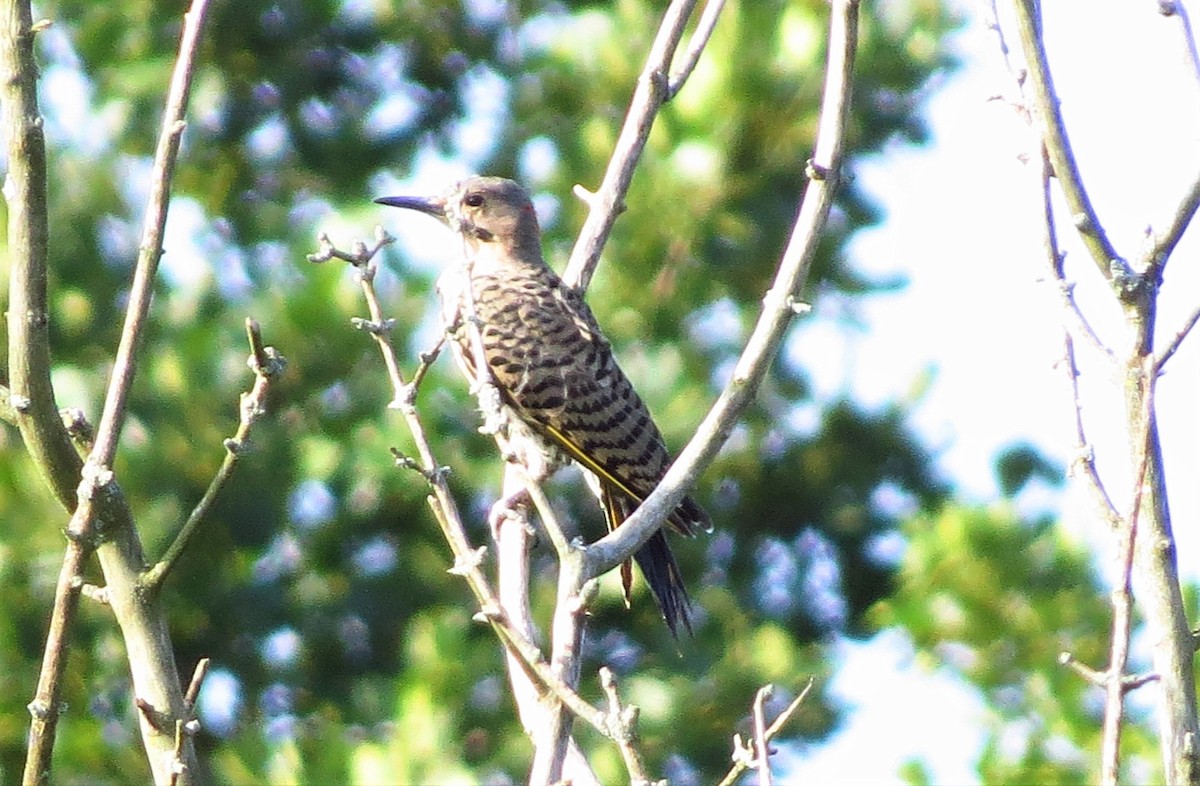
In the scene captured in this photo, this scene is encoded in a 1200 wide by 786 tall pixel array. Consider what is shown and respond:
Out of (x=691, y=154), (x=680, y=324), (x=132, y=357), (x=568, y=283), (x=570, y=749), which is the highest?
(x=691, y=154)

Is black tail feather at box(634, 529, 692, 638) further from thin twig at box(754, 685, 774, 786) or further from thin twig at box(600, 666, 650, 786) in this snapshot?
thin twig at box(600, 666, 650, 786)

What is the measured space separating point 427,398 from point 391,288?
478mm

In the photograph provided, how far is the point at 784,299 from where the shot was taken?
9.34 feet

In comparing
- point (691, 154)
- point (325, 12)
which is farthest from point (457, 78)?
point (691, 154)

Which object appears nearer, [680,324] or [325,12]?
[680,324]

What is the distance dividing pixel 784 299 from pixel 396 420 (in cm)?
470

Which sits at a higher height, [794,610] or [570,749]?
[794,610]

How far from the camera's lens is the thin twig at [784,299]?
2.84 meters

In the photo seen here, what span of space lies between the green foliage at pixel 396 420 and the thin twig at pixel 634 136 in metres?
2.55

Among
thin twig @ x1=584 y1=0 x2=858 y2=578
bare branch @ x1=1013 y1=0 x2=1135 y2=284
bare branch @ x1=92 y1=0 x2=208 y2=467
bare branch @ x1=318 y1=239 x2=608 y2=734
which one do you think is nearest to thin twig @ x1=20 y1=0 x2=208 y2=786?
bare branch @ x1=92 y1=0 x2=208 y2=467

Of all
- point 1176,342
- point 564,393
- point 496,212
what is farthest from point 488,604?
point 496,212

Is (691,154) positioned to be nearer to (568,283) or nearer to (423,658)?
(423,658)

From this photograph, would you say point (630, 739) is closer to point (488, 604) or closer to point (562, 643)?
point (488, 604)

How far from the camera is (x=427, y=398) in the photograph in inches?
288
